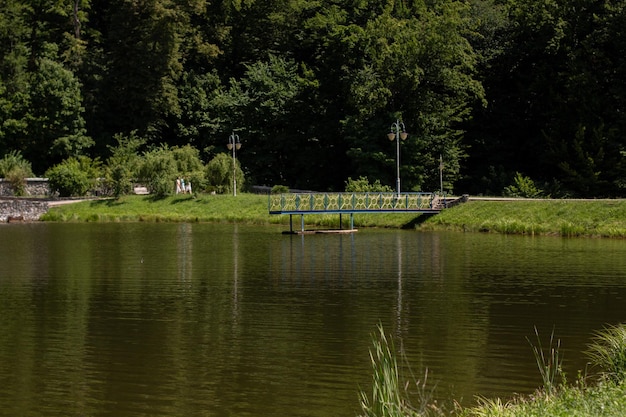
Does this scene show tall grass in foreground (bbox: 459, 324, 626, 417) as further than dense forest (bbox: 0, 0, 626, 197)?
No

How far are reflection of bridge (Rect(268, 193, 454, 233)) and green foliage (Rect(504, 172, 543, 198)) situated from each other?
8.40 metres

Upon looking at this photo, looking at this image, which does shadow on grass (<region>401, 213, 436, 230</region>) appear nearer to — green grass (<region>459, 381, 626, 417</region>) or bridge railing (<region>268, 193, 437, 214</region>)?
bridge railing (<region>268, 193, 437, 214</region>)

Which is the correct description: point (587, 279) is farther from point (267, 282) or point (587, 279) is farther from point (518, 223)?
point (518, 223)

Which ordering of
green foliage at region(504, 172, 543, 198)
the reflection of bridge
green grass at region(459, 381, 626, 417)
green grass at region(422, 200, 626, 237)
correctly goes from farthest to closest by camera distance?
green foliage at region(504, 172, 543, 198), the reflection of bridge, green grass at region(422, 200, 626, 237), green grass at region(459, 381, 626, 417)

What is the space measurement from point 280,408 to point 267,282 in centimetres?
1346

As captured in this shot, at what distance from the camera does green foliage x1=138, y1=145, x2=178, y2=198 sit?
5856 centimetres

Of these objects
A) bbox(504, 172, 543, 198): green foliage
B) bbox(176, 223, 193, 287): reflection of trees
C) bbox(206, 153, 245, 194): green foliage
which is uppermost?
bbox(206, 153, 245, 194): green foliage

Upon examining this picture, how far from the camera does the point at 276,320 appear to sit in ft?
68.2

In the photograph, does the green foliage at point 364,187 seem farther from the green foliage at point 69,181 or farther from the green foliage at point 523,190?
the green foliage at point 69,181

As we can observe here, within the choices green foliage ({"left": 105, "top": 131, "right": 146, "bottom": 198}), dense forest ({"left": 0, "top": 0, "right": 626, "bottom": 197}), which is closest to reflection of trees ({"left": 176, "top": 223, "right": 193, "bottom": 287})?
green foliage ({"left": 105, "top": 131, "right": 146, "bottom": 198})

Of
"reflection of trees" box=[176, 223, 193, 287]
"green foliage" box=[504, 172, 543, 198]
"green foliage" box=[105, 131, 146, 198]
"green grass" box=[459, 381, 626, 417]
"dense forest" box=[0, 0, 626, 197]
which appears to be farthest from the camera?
"green foliage" box=[105, 131, 146, 198]

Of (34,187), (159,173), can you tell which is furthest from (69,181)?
(159,173)

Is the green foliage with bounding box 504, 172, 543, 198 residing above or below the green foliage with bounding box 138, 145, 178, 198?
below

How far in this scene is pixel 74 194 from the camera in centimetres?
6238
